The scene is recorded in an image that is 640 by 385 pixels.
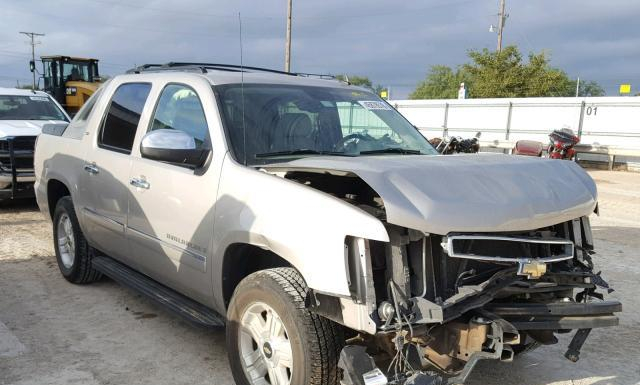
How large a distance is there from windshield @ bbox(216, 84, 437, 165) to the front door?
0.22 metres

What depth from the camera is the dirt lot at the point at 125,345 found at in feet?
12.0

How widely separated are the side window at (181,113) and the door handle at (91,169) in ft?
2.77

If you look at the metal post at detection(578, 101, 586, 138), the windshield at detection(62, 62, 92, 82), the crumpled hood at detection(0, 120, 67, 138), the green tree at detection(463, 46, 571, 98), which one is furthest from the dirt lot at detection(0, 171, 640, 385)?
the green tree at detection(463, 46, 571, 98)

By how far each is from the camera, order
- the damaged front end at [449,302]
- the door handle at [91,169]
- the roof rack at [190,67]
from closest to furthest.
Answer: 1. the damaged front end at [449,302]
2. the roof rack at [190,67]
3. the door handle at [91,169]

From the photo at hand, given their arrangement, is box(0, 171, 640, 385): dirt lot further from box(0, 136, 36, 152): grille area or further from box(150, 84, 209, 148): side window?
box(0, 136, 36, 152): grille area

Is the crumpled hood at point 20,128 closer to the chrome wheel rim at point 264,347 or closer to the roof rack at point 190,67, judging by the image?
the roof rack at point 190,67

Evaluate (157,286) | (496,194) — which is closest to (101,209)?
(157,286)

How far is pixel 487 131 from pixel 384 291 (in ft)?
71.9

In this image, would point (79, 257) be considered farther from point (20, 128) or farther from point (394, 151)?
point (20, 128)

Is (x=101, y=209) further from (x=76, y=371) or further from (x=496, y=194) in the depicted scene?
(x=496, y=194)

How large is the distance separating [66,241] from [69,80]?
17.3 metres

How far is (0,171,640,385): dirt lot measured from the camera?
12.0 feet

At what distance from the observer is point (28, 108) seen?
10.4 meters

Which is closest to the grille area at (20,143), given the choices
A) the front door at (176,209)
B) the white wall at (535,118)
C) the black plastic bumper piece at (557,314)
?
the front door at (176,209)
